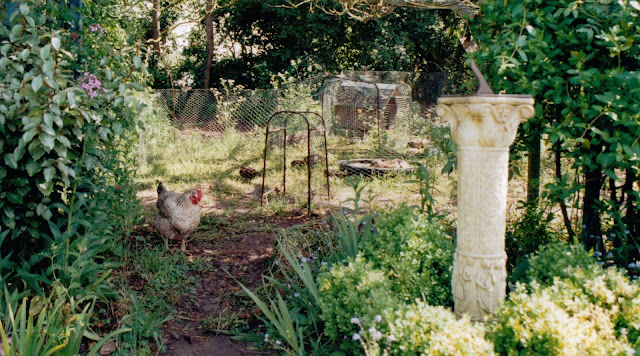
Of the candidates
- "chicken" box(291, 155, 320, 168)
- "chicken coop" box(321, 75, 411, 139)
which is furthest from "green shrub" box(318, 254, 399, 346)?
"chicken coop" box(321, 75, 411, 139)

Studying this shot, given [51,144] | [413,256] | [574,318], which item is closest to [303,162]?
[413,256]

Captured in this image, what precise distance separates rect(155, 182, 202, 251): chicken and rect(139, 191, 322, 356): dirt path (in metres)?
0.19

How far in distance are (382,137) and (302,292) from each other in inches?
257

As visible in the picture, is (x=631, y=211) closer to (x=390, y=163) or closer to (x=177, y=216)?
(x=177, y=216)

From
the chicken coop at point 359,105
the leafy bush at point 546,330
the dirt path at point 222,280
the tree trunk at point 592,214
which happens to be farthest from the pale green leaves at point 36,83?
the chicken coop at point 359,105

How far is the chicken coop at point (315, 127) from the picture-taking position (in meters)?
8.12

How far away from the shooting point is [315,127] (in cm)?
980

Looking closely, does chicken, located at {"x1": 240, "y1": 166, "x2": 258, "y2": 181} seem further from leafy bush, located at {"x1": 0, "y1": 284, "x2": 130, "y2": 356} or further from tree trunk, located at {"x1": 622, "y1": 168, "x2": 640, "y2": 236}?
tree trunk, located at {"x1": 622, "y1": 168, "x2": 640, "y2": 236}

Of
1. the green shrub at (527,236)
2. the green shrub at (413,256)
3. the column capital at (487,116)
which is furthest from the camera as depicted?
the green shrub at (527,236)

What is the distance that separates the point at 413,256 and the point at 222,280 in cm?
173

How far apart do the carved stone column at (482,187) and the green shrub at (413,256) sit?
0.97 feet

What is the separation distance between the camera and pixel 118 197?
381cm

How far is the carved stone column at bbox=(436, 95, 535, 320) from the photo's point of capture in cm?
224

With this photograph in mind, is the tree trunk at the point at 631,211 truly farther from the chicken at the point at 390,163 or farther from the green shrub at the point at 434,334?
the chicken at the point at 390,163
